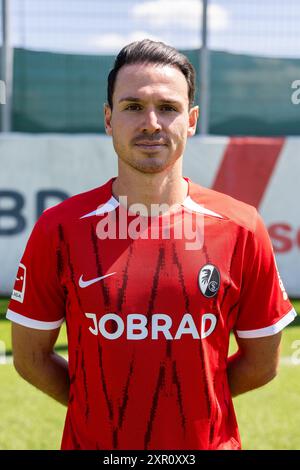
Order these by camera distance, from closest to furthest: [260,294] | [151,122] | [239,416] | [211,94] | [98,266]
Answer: [151,122], [98,266], [260,294], [239,416], [211,94]

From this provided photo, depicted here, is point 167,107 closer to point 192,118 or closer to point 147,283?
point 192,118

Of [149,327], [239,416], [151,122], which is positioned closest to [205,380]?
[149,327]

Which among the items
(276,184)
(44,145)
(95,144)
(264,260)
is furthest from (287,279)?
(264,260)

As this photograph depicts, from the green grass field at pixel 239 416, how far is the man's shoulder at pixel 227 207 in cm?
239

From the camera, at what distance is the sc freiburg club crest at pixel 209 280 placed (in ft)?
6.93

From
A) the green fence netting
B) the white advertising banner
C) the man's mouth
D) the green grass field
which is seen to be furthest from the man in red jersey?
the green fence netting

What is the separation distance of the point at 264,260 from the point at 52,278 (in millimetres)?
695

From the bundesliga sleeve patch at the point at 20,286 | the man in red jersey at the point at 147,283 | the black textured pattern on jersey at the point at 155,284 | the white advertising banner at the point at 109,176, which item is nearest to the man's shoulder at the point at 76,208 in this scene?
the man in red jersey at the point at 147,283

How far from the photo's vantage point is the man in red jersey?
2090 mm

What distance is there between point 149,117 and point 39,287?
0.65 meters

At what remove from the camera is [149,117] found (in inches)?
80.4

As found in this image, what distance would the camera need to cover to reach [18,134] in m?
8.92

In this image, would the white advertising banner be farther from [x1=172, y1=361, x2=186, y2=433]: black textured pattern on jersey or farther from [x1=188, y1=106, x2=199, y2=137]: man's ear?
[x1=172, y1=361, x2=186, y2=433]: black textured pattern on jersey

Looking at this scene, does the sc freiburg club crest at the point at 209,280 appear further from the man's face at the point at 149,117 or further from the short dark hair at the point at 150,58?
the short dark hair at the point at 150,58
